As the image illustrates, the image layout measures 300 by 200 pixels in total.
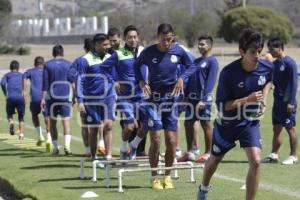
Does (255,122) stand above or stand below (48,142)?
above

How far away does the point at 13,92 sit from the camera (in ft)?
59.0

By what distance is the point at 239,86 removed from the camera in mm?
7844

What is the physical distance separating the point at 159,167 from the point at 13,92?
8977 millimetres

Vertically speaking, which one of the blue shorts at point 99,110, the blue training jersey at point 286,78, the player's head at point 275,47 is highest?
the player's head at point 275,47

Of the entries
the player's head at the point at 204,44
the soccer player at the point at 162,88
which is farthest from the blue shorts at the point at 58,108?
the soccer player at the point at 162,88

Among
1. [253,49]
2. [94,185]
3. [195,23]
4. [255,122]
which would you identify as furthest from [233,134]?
[195,23]

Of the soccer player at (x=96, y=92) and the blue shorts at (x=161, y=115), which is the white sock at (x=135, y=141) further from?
the blue shorts at (x=161, y=115)

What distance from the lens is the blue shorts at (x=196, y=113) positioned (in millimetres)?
12359

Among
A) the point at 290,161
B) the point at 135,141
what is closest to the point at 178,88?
the point at 135,141

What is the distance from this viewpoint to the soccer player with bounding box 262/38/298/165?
38.3 feet

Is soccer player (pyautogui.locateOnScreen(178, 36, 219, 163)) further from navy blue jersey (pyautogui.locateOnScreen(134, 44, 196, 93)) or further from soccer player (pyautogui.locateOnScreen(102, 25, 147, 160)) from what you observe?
navy blue jersey (pyautogui.locateOnScreen(134, 44, 196, 93))

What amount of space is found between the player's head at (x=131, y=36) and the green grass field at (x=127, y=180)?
1920mm

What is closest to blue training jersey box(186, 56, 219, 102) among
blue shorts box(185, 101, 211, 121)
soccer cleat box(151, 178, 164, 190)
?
blue shorts box(185, 101, 211, 121)

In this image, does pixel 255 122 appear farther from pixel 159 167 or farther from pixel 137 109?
pixel 137 109
